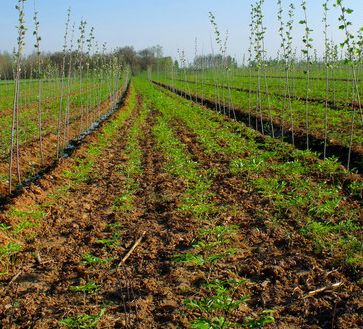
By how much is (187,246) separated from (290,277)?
147cm

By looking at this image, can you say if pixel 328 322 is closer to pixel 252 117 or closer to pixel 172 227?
pixel 172 227

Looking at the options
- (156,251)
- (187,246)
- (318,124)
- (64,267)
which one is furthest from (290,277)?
(318,124)

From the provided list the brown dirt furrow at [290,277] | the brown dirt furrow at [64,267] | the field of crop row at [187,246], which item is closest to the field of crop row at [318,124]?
the field of crop row at [187,246]

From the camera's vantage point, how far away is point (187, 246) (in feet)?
18.7

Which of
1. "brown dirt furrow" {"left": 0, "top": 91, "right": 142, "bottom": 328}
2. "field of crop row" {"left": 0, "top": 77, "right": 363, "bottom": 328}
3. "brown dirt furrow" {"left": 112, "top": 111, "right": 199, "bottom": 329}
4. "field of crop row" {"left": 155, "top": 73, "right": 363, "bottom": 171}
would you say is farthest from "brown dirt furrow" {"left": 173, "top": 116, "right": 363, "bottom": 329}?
"field of crop row" {"left": 155, "top": 73, "right": 363, "bottom": 171}

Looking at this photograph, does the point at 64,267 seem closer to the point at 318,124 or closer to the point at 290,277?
the point at 290,277

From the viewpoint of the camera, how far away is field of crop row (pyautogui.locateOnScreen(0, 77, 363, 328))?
408 cm


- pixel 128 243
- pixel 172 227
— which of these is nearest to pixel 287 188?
pixel 172 227

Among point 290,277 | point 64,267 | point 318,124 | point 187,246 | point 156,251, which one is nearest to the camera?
point 290,277

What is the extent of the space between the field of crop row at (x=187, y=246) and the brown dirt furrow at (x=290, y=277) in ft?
0.05

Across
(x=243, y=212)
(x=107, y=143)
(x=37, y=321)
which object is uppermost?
(x=107, y=143)

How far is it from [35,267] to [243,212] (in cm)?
326

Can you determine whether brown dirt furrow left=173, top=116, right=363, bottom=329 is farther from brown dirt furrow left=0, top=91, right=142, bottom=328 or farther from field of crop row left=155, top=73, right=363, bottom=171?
field of crop row left=155, top=73, right=363, bottom=171

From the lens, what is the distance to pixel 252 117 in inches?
750
